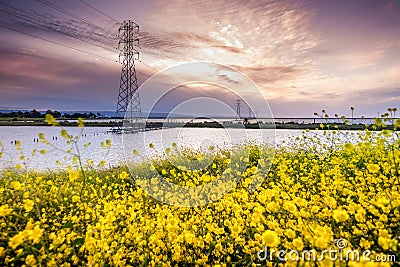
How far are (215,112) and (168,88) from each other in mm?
880

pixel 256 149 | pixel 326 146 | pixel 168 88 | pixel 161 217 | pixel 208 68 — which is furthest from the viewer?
pixel 256 149

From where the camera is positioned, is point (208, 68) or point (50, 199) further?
point (208, 68)

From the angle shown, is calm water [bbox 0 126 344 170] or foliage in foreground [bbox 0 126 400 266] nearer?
foliage in foreground [bbox 0 126 400 266]

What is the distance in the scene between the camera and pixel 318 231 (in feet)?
5.39

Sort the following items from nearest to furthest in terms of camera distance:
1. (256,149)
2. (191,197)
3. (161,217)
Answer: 1. (161,217)
2. (191,197)
3. (256,149)

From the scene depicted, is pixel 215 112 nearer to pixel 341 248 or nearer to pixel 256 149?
pixel 341 248

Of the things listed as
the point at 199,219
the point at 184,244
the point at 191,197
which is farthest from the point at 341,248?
the point at 191,197

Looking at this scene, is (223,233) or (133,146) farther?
(133,146)

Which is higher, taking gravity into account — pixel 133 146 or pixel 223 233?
pixel 133 146

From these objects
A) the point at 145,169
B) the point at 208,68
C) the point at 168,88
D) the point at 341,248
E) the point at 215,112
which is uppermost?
the point at 208,68

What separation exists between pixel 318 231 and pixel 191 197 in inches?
94.9

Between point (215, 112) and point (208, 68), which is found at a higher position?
point (208, 68)

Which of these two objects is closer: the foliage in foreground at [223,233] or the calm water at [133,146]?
the foliage in foreground at [223,233]

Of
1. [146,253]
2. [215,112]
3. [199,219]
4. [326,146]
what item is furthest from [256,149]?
[146,253]
